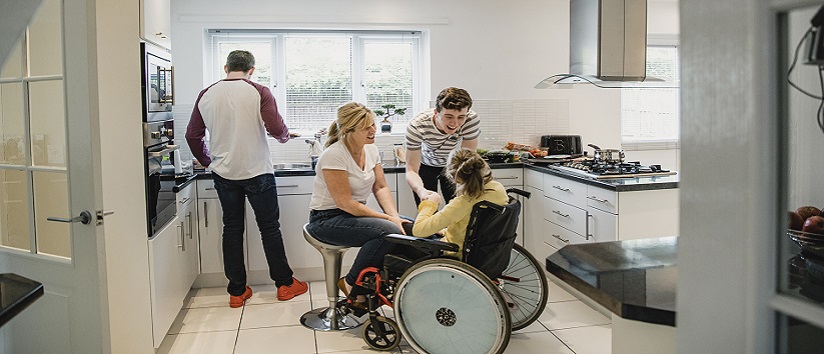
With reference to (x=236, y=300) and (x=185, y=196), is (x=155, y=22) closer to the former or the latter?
(x=185, y=196)

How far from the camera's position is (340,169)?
3.47 m

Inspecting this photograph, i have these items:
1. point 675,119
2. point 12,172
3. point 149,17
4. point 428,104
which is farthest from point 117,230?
point 675,119

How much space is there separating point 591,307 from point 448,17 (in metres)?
2.43

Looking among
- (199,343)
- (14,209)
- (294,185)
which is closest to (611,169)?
(294,185)

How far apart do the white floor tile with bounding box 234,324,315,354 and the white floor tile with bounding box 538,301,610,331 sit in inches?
51.0

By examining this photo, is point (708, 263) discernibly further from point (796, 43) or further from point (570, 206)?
point (570, 206)

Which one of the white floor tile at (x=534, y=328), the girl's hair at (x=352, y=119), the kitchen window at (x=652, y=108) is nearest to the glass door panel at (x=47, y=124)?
the girl's hair at (x=352, y=119)

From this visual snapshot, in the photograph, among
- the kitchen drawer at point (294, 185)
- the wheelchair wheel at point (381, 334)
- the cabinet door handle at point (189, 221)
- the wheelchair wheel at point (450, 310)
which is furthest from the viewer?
the kitchen drawer at point (294, 185)

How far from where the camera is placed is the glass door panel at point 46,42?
234cm

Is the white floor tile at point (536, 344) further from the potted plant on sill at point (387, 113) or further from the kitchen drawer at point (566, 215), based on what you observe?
the potted plant on sill at point (387, 113)

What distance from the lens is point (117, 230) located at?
2.75 m

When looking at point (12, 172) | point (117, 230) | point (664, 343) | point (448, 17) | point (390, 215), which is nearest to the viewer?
point (664, 343)

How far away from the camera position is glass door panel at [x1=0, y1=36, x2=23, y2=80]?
239 centimetres

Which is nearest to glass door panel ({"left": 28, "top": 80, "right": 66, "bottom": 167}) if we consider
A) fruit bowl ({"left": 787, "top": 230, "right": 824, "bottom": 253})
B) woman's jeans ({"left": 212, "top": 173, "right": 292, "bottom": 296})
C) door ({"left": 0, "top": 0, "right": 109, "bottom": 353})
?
door ({"left": 0, "top": 0, "right": 109, "bottom": 353})
